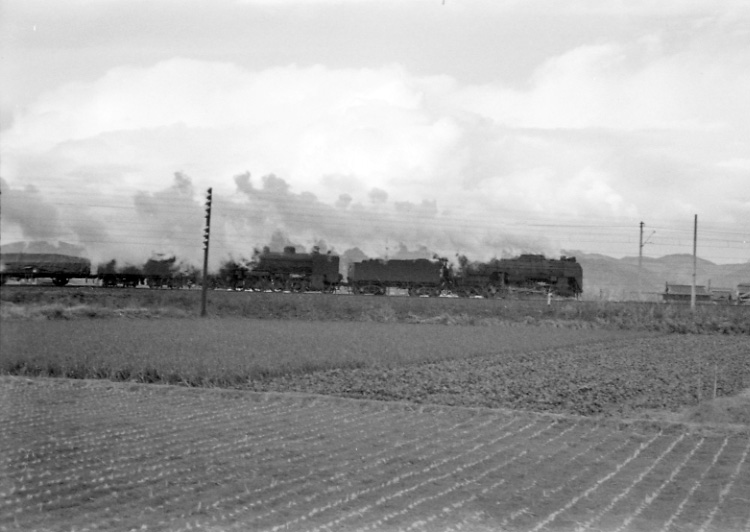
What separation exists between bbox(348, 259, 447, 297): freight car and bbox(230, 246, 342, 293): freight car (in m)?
1.26

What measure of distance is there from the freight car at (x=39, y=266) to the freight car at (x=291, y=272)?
76.0 feet

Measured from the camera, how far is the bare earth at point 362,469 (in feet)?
15.4

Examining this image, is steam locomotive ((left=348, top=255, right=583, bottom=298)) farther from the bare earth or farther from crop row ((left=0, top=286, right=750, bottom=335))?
the bare earth

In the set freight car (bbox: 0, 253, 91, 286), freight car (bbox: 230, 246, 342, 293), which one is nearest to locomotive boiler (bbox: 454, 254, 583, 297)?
freight car (bbox: 230, 246, 342, 293)

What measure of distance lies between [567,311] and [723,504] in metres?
19.8

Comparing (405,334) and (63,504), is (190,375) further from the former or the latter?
(405,334)

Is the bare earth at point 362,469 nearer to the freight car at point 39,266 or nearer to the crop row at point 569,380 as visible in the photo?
the crop row at point 569,380

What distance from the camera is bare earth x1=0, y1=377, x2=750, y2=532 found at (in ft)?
15.4

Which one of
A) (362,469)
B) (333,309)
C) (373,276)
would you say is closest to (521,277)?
(373,276)

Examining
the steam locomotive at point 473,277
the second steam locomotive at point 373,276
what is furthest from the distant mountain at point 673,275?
the second steam locomotive at point 373,276

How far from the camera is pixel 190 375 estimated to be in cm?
1148

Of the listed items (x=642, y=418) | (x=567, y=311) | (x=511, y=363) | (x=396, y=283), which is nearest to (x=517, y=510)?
(x=642, y=418)

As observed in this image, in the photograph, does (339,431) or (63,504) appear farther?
(339,431)

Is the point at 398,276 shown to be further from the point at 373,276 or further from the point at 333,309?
the point at 333,309
